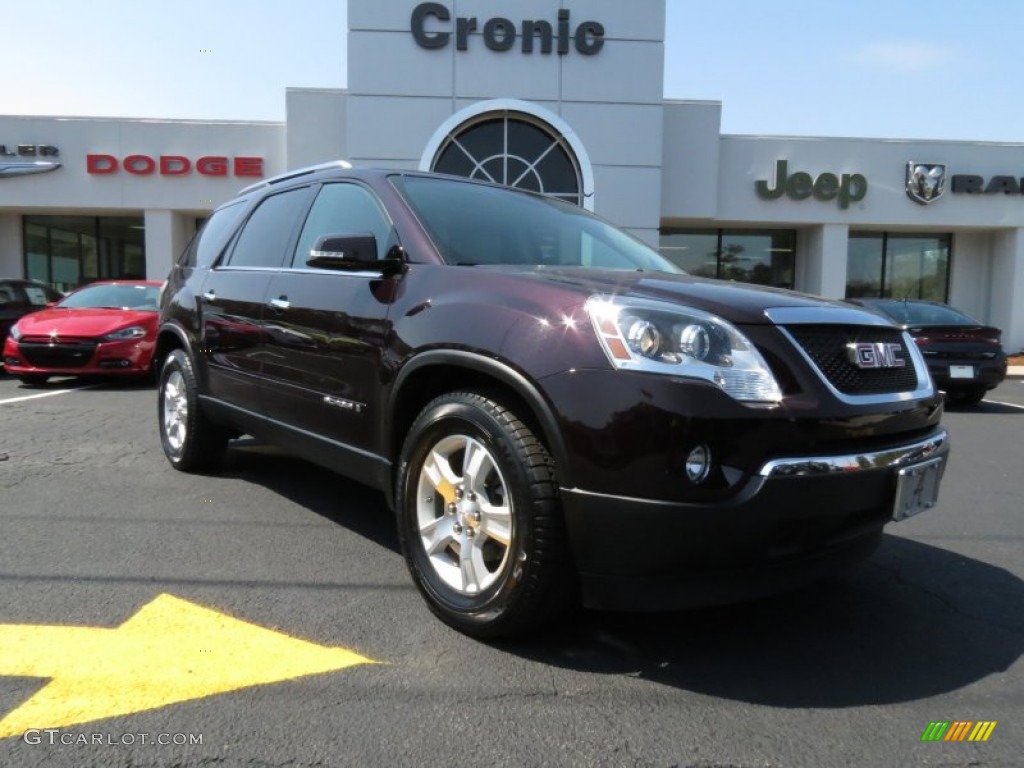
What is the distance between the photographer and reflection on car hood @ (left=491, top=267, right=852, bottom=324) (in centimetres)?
248

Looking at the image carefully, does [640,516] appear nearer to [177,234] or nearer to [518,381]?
[518,381]

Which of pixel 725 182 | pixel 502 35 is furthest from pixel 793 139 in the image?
pixel 502 35

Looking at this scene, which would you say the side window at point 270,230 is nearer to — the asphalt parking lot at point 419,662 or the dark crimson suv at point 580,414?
the dark crimson suv at point 580,414

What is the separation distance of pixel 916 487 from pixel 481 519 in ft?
4.94

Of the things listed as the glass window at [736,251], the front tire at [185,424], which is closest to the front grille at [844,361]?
the front tire at [185,424]

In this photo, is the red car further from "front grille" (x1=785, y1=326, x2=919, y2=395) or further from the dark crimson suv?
"front grille" (x1=785, y1=326, x2=919, y2=395)

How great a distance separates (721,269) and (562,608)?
63.7 feet

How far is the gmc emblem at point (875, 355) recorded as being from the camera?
2613 millimetres

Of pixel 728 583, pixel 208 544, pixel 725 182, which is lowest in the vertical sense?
pixel 208 544

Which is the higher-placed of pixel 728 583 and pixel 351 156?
pixel 351 156

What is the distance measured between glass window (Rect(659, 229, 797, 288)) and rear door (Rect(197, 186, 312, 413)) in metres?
17.1

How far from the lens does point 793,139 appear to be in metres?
18.6

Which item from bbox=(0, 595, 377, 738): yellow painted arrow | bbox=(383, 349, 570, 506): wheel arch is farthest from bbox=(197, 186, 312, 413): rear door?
bbox=(0, 595, 377, 738): yellow painted arrow

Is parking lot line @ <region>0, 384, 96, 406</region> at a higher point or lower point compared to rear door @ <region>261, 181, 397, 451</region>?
lower
